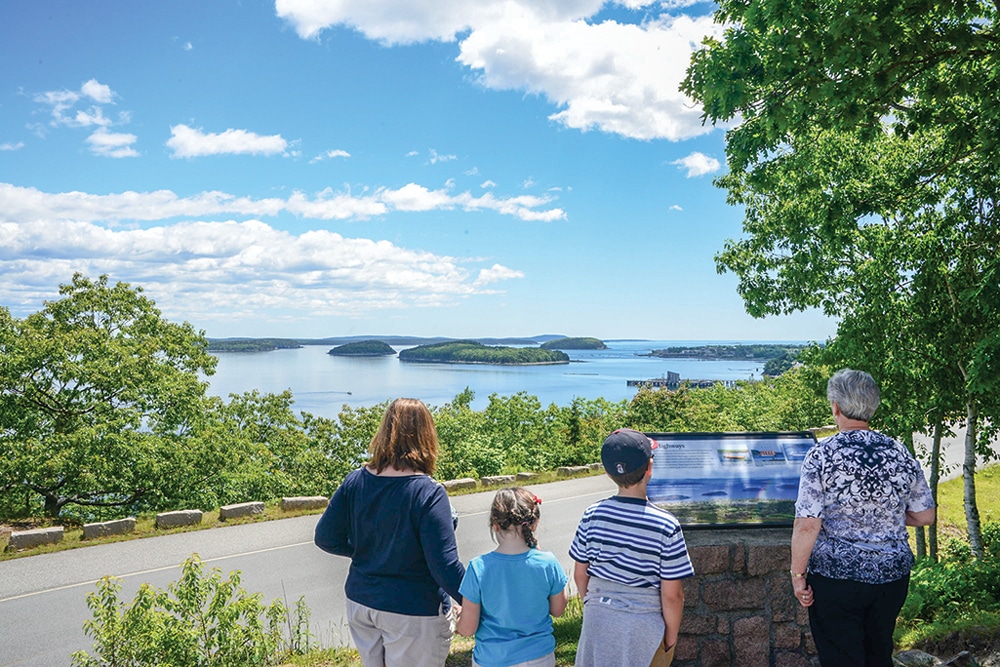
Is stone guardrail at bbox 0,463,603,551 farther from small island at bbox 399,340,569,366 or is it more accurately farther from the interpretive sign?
small island at bbox 399,340,569,366

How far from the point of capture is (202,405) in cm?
1897

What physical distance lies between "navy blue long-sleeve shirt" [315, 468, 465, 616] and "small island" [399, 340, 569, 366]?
13406 centimetres

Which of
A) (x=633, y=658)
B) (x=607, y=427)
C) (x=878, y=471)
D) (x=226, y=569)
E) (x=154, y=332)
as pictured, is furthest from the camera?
(x=607, y=427)

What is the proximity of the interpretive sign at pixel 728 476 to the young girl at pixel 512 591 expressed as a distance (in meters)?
1.82

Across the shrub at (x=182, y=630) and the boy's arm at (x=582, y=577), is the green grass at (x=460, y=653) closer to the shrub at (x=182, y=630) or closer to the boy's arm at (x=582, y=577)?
the shrub at (x=182, y=630)

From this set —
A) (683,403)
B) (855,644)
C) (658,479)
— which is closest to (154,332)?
(683,403)

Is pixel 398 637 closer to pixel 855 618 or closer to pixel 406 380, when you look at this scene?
pixel 855 618

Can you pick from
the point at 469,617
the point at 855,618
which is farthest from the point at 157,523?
the point at 855,618

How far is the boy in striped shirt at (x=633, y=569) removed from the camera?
2.90m

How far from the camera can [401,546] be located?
10.0 ft

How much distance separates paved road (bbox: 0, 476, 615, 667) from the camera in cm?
755

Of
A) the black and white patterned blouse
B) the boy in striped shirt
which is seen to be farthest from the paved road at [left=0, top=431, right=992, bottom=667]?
the black and white patterned blouse

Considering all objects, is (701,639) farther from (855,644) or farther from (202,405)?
(202,405)

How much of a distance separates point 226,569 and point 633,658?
861 centimetres
